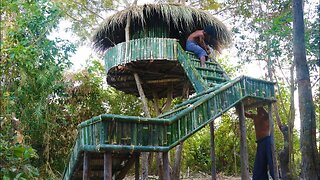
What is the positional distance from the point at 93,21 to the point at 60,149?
774 cm

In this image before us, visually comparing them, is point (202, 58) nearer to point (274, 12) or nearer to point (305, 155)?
point (274, 12)

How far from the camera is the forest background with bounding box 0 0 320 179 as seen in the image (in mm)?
7348

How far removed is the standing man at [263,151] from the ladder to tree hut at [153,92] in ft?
1.43

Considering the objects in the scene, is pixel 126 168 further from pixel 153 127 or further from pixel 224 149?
pixel 224 149

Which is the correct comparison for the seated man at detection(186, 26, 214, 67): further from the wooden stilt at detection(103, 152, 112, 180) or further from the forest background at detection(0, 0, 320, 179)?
the wooden stilt at detection(103, 152, 112, 180)

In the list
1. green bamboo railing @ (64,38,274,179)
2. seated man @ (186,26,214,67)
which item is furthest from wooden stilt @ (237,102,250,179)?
seated man @ (186,26,214,67)

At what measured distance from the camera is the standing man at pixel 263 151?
24.8 feet

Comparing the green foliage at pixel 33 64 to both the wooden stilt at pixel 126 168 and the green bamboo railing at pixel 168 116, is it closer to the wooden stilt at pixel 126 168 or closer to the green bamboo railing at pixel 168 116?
the green bamboo railing at pixel 168 116

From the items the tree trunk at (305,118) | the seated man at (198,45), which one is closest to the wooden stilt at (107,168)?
the tree trunk at (305,118)

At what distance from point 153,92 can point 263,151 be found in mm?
5420

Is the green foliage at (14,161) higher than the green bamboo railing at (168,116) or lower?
lower

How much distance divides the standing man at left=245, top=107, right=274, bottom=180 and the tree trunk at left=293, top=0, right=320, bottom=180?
1.38 meters

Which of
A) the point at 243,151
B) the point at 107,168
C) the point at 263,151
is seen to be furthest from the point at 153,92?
the point at 107,168

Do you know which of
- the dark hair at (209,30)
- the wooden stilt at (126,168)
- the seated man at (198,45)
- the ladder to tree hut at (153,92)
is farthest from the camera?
the dark hair at (209,30)
